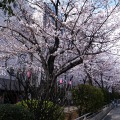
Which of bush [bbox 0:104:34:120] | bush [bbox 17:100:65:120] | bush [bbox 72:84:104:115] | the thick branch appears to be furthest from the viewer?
bush [bbox 72:84:104:115]

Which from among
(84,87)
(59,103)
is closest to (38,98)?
(59,103)

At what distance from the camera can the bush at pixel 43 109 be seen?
8492 millimetres

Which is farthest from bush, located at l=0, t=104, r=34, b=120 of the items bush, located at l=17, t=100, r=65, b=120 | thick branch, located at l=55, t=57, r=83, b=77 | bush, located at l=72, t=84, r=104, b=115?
bush, located at l=72, t=84, r=104, b=115

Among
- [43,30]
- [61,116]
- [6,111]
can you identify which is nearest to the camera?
[6,111]

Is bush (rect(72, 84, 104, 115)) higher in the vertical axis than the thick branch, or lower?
lower

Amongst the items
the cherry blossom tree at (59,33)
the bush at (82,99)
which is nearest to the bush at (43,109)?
the cherry blossom tree at (59,33)

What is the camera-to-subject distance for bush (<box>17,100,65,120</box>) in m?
8.49

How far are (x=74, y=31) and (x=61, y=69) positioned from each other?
173 centimetres

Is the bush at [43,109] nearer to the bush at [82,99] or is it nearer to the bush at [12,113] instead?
the bush at [12,113]

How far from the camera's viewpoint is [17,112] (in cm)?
569

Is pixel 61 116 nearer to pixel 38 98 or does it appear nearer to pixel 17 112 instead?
pixel 38 98

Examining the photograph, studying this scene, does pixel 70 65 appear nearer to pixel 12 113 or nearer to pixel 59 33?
pixel 59 33

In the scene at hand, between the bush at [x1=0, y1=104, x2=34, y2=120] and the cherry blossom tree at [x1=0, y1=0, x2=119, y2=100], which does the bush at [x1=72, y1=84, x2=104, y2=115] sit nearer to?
the cherry blossom tree at [x1=0, y1=0, x2=119, y2=100]

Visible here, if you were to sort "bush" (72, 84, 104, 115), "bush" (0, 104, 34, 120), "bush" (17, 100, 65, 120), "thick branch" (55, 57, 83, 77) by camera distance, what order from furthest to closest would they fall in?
"bush" (72, 84, 104, 115) < "thick branch" (55, 57, 83, 77) < "bush" (17, 100, 65, 120) < "bush" (0, 104, 34, 120)
